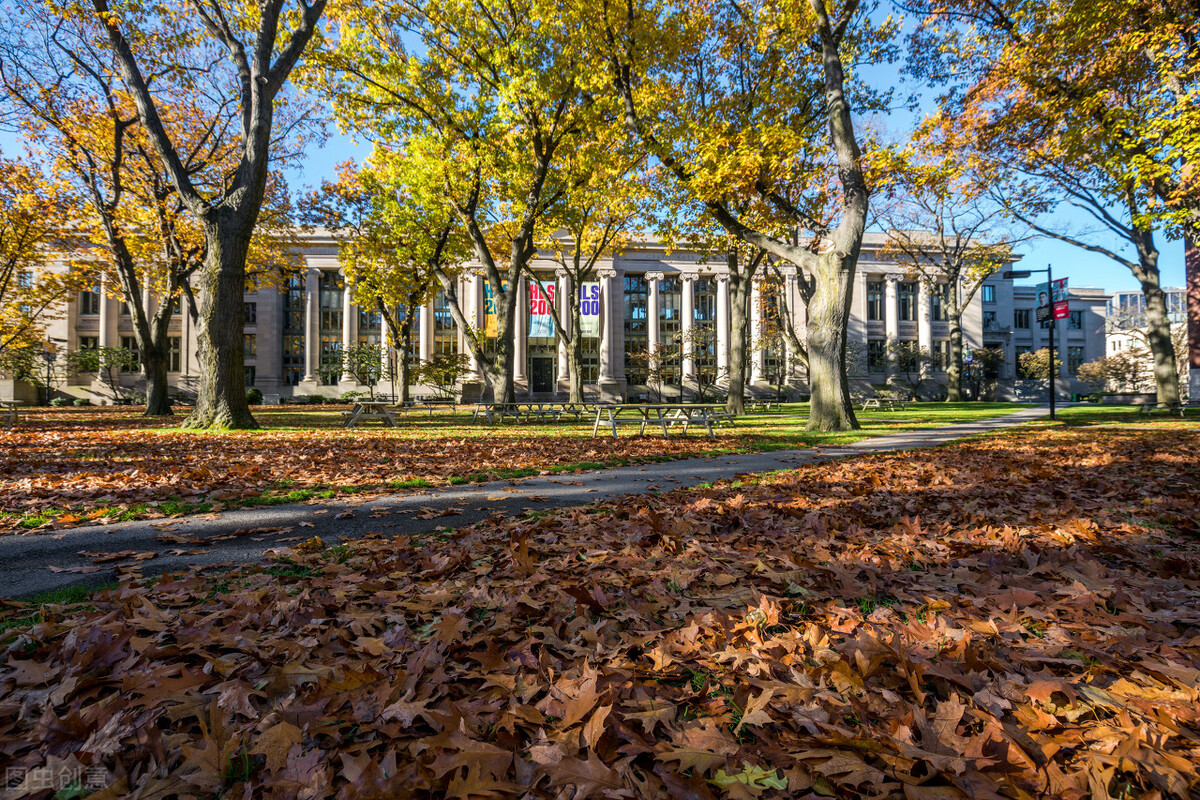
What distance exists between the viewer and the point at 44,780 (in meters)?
1.40

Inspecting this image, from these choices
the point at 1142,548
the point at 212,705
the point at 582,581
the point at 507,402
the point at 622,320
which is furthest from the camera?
the point at 622,320

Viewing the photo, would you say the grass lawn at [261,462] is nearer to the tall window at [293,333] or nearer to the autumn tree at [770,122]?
the autumn tree at [770,122]

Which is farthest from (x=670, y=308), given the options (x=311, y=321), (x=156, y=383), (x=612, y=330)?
(x=156, y=383)

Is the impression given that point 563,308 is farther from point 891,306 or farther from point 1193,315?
point 1193,315

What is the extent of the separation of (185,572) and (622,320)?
161ft

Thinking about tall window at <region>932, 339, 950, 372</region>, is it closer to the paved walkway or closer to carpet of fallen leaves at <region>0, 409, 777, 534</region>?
carpet of fallen leaves at <region>0, 409, 777, 534</region>

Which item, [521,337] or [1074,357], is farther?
[1074,357]

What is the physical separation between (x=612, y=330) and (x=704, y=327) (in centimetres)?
846

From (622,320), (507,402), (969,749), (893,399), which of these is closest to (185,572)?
(969,749)

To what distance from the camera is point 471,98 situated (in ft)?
61.0

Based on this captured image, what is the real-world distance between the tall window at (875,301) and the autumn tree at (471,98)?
145 feet

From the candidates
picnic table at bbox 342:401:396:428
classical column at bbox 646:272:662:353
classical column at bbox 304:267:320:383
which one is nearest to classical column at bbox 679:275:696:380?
classical column at bbox 646:272:662:353

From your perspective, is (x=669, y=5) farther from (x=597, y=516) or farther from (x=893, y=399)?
(x=893, y=399)

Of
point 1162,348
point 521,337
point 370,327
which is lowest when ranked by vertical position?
point 1162,348
